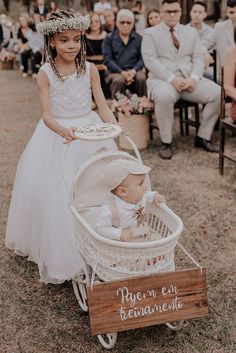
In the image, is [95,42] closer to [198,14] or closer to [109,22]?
[109,22]

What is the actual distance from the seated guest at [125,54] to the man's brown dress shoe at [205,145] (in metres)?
1.36

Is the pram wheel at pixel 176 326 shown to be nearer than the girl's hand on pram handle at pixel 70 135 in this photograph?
Yes

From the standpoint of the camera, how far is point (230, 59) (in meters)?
5.11

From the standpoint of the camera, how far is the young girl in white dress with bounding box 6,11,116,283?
3312 mm

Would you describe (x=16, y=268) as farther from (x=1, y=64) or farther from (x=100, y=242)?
(x=1, y=64)

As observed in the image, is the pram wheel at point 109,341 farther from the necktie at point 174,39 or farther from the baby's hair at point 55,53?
the necktie at point 174,39

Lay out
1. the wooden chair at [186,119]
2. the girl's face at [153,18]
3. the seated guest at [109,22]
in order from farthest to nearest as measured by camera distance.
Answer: the seated guest at [109,22], the girl's face at [153,18], the wooden chair at [186,119]

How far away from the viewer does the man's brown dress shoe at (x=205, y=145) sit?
6133mm

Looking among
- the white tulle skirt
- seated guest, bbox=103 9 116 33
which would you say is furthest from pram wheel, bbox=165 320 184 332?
seated guest, bbox=103 9 116 33

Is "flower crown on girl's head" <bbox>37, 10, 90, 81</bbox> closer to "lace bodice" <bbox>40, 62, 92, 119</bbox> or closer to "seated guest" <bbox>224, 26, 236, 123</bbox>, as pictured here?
"lace bodice" <bbox>40, 62, 92, 119</bbox>

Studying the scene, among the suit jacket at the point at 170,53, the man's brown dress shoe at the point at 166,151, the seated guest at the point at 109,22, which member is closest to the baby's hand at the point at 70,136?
the man's brown dress shoe at the point at 166,151

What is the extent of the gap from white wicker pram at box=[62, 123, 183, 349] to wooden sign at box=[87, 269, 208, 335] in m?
0.09

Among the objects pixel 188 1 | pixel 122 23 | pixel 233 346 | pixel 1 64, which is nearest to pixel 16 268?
pixel 233 346

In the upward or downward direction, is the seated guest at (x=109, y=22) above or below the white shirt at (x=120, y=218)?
below
